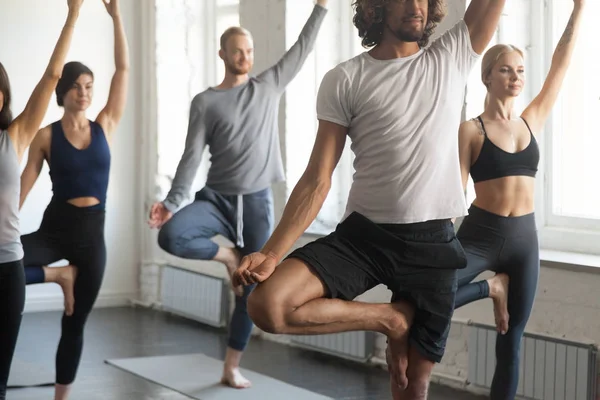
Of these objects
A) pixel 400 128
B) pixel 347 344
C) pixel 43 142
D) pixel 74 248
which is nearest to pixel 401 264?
pixel 400 128

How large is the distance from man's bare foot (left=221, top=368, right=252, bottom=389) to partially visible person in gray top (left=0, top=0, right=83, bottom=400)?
1.82 meters

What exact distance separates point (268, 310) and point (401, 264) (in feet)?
1.56

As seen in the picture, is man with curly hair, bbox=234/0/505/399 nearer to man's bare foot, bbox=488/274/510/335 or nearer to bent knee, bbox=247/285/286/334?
bent knee, bbox=247/285/286/334

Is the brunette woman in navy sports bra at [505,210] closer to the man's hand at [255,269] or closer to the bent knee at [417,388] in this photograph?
the bent knee at [417,388]

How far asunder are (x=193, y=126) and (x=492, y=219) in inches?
74.6

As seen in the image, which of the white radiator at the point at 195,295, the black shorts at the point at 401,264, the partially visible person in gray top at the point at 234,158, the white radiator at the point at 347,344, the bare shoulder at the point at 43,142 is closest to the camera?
the black shorts at the point at 401,264

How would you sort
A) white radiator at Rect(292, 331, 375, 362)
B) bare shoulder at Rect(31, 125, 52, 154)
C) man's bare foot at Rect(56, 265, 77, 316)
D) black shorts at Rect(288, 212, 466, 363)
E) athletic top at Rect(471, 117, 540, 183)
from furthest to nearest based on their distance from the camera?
white radiator at Rect(292, 331, 375, 362) → bare shoulder at Rect(31, 125, 52, 154) → man's bare foot at Rect(56, 265, 77, 316) → athletic top at Rect(471, 117, 540, 183) → black shorts at Rect(288, 212, 466, 363)

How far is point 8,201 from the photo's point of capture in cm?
397

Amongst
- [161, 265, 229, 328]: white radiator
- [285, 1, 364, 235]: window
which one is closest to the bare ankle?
[285, 1, 364, 235]: window

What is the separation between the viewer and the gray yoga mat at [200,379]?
541 cm

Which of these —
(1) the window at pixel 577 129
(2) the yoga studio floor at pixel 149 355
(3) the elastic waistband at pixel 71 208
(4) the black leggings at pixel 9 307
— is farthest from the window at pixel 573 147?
(4) the black leggings at pixel 9 307

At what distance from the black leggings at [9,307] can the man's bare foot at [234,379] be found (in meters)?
1.83

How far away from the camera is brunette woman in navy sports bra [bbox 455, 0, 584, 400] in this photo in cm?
422

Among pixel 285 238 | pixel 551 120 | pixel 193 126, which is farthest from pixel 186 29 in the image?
pixel 285 238
